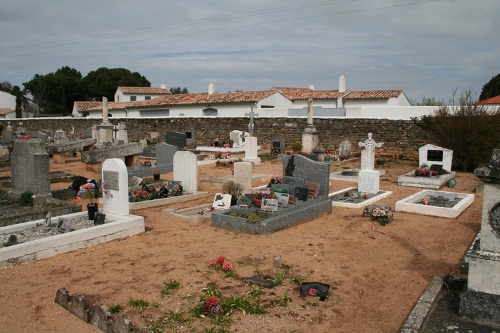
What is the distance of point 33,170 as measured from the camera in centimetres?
959

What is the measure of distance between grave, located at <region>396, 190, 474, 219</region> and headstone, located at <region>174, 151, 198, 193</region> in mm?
5054

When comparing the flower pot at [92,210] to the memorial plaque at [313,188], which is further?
the memorial plaque at [313,188]

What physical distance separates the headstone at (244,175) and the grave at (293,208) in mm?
1090

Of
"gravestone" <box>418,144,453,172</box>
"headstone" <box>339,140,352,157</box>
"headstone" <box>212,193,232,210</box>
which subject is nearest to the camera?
"headstone" <box>212,193,232,210</box>

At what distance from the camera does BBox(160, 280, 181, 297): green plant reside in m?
5.15

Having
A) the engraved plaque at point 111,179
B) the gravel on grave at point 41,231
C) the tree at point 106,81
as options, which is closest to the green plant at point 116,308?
the gravel on grave at point 41,231

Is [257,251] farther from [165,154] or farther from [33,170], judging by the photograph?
[165,154]

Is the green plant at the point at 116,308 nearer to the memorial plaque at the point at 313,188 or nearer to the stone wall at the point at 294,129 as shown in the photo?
the memorial plaque at the point at 313,188

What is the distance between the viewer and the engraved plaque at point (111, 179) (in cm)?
808

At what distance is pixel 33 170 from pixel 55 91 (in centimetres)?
5438

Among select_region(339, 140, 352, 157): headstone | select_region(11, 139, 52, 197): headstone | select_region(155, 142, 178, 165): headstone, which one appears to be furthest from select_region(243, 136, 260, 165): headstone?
select_region(11, 139, 52, 197): headstone

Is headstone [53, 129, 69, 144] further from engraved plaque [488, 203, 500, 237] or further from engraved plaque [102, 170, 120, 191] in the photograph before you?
engraved plaque [488, 203, 500, 237]

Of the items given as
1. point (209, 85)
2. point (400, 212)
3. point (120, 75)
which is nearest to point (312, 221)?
point (400, 212)

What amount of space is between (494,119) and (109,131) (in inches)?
643
